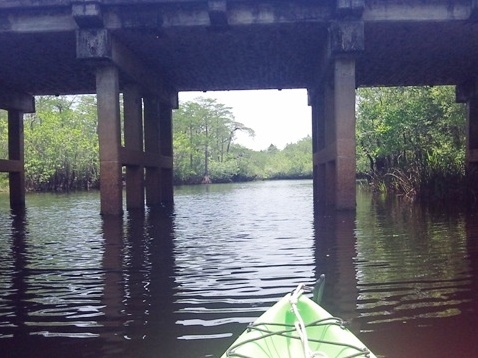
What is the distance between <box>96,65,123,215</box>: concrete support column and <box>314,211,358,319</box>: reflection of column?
19.2 feet

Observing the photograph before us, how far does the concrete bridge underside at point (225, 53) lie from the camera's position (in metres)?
13.8

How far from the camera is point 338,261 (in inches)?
299

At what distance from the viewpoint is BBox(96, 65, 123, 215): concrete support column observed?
14.8 metres

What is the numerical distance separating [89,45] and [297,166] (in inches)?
3537

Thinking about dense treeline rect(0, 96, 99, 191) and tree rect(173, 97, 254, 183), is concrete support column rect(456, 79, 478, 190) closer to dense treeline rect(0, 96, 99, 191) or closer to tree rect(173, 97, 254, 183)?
dense treeline rect(0, 96, 99, 191)

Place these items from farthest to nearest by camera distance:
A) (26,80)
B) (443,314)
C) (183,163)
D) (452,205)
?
(183,163)
(26,80)
(452,205)
(443,314)

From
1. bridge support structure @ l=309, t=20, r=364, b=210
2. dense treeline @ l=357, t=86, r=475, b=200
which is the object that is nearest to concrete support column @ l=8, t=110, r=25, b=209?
bridge support structure @ l=309, t=20, r=364, b=210

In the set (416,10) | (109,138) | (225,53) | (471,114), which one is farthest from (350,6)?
(471,114)

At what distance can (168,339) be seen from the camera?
14.3 ft

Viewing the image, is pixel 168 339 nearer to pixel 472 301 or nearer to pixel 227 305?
pixel 227 305

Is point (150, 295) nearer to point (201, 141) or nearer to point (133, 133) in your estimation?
point (133, 133)

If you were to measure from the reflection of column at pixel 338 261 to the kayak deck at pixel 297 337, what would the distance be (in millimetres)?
1512

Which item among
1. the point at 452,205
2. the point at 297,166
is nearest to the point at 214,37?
the point at 452,205

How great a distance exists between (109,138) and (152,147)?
629 cm
